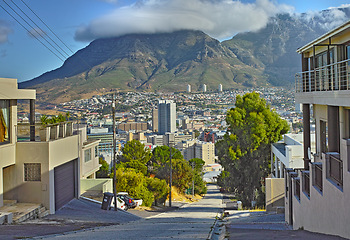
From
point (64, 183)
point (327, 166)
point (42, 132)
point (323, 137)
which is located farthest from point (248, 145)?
point (327, 166)

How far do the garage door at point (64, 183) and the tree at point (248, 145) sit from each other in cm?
1107

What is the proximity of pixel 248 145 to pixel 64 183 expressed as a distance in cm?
1296

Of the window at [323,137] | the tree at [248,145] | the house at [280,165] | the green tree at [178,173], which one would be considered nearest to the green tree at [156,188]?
the tree at [248,145]

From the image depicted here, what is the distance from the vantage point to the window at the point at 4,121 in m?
13.7

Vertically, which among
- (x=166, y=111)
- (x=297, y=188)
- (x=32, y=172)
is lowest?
(x=297, y=188)

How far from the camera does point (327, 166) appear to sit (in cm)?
800

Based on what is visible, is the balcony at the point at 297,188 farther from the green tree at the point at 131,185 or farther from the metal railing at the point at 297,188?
the green tree at the point at 131,185

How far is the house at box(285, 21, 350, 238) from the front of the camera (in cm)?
723

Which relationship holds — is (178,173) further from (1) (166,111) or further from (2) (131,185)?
(1) (166,111)

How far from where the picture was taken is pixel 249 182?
993 inches

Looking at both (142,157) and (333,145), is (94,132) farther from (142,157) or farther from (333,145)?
(333,145)

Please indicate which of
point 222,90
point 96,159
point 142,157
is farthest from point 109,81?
point 96,159

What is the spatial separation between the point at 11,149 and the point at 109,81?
161263mm

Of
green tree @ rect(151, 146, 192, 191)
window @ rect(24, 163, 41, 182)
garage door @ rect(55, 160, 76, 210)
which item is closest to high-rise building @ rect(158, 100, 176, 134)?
green tree @ rect(151, 146, 192, 191)
